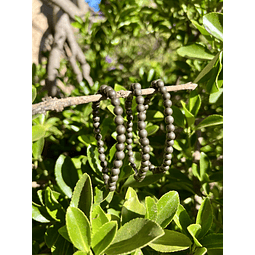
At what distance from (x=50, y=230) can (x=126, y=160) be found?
0.21 meters

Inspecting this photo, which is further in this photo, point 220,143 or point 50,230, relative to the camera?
point 220,143

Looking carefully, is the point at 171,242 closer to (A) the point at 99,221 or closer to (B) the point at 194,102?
(A) the point at 99,221

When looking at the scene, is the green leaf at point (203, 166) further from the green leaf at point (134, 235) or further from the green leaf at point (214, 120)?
the green leaf at point (134, 235)

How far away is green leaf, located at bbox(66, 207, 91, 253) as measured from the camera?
Answer: 36 cm

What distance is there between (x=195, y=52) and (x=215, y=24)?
0.09 metres

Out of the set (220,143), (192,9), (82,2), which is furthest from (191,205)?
(82,2)

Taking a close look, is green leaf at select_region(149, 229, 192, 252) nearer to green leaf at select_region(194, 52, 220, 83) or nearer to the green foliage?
the green foliage

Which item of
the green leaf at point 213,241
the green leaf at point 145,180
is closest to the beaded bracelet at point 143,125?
the green leaf at point 145,180

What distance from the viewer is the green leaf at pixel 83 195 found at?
413 mm

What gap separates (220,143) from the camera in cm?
85

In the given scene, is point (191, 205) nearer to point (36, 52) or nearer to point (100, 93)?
point (100, 93)

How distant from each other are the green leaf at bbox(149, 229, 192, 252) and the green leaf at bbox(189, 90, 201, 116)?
30 cm

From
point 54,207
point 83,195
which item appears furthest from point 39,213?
point 83,195

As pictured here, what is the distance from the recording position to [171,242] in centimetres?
44
